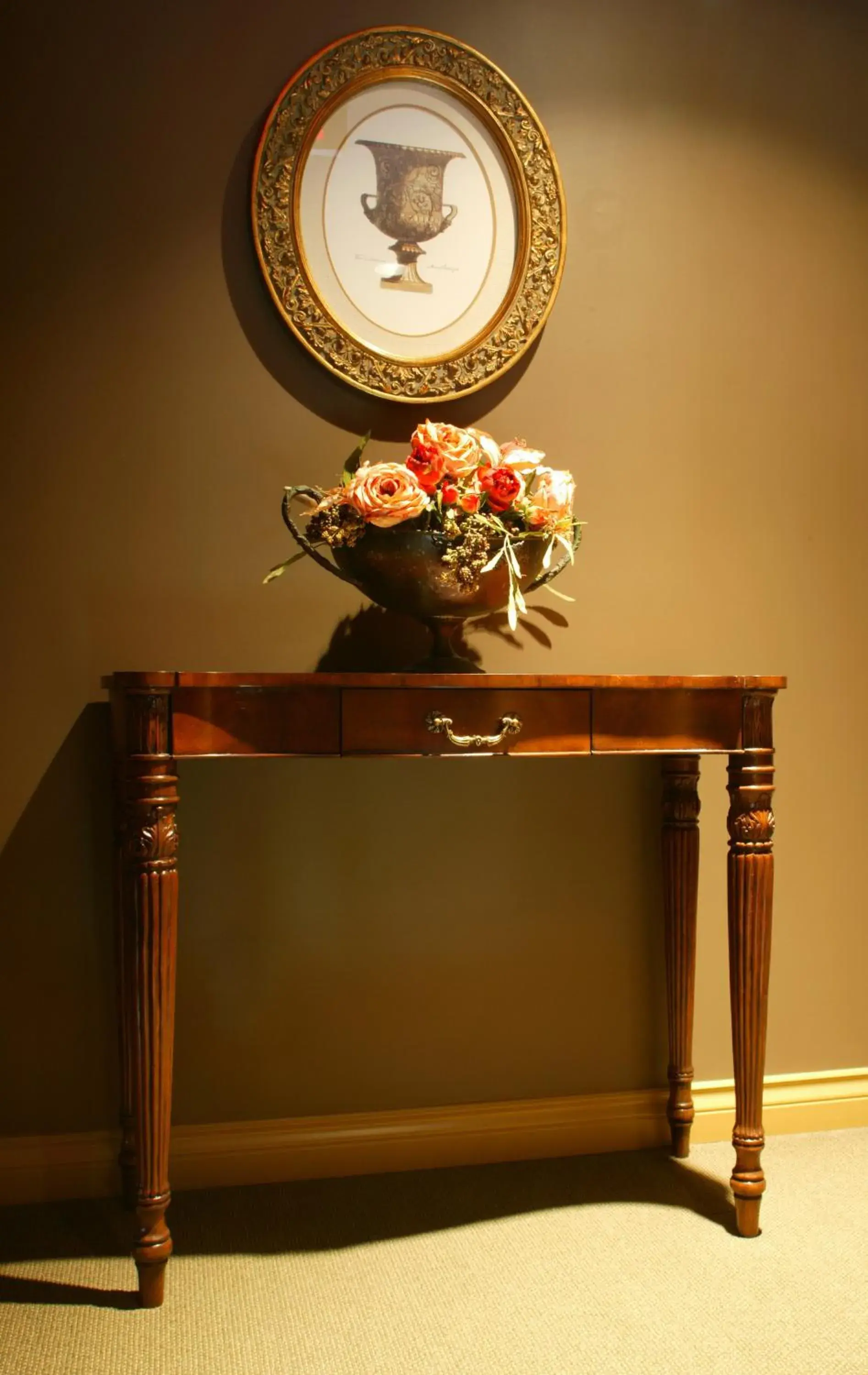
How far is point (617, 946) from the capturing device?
228cm

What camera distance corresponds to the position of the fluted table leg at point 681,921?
2195 millimetres

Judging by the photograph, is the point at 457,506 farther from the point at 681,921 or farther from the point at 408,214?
the point at 681,921

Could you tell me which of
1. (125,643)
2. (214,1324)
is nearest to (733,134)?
(125,643)

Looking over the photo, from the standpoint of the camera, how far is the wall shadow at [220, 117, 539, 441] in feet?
6.75

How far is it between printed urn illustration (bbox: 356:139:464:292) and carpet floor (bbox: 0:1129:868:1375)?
1.70 m

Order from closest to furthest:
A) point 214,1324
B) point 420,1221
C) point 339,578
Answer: point 214,1324 < point 420,1221 < point 339,578

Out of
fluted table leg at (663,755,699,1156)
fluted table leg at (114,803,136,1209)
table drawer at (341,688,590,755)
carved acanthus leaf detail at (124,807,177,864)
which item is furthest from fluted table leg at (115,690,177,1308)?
fluted table leg at (663,755,699,1156)

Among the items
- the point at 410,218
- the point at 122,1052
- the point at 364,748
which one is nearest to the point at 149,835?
the point at 364,748

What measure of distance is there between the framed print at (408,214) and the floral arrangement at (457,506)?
1.28 ft

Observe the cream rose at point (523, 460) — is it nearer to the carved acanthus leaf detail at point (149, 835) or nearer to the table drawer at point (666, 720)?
the table drawer at point (666, 720)

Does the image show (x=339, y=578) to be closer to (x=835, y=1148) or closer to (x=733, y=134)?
(x=733, y=134)

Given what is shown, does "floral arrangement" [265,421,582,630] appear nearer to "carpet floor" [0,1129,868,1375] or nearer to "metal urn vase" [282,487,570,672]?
"metal urn vase" [282,487,570,672]

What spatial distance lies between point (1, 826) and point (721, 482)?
5.14 ft

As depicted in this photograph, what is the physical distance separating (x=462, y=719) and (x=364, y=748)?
0.16 m
